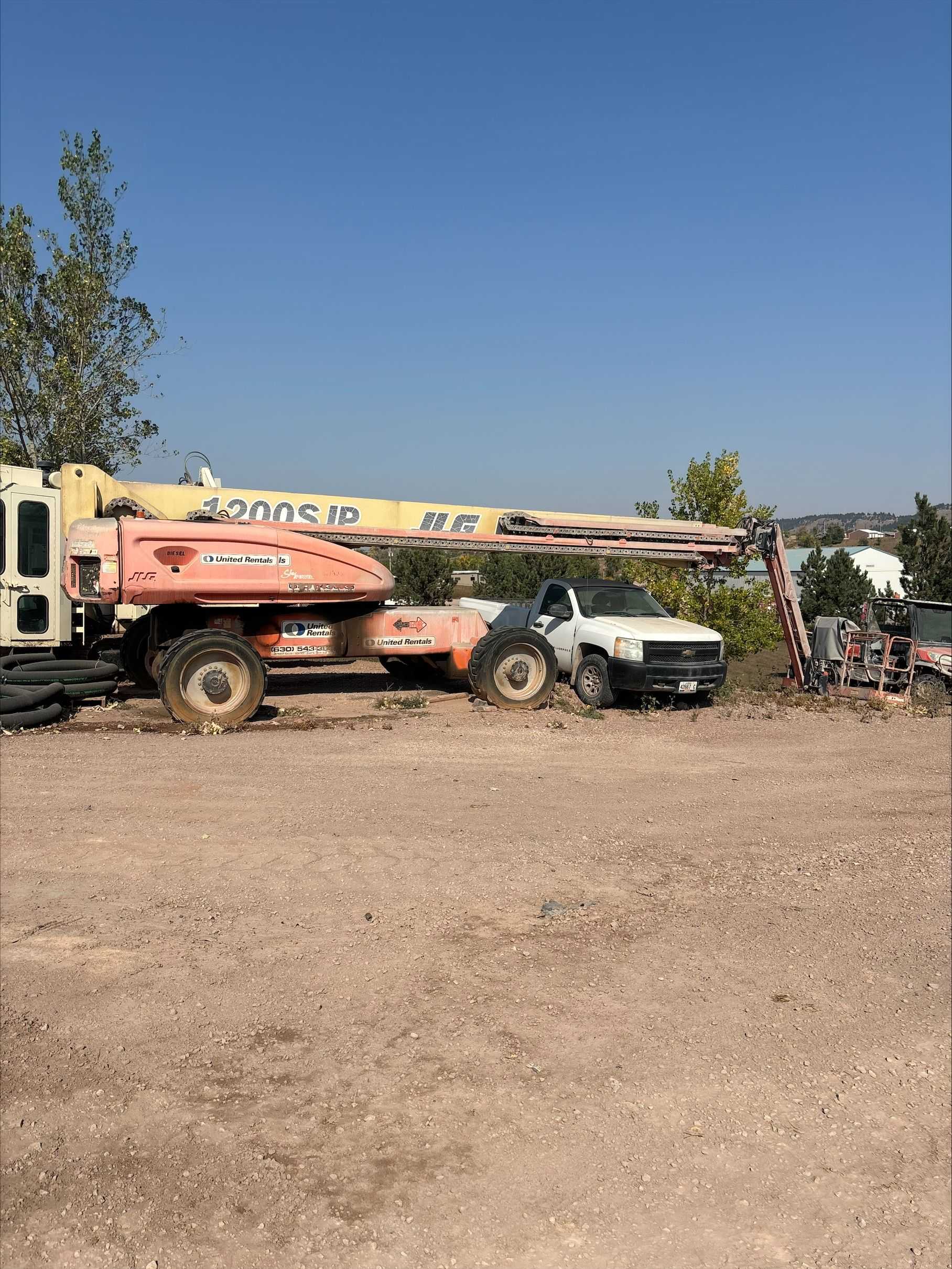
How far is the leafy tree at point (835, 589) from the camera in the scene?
28.1 m

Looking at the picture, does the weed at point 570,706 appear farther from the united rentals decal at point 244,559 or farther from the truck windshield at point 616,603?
the united rentals decal at point 244,559

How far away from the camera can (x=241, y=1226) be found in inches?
136

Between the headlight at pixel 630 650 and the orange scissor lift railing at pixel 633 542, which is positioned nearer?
the orange scissor lift railing at pixel 633 542

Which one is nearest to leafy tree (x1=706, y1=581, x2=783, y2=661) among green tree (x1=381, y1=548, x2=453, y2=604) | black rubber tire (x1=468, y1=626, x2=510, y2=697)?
black rubber tire (x1=468, y1=626, x2=510, y2=697)

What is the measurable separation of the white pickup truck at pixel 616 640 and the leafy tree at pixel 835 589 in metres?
14.5

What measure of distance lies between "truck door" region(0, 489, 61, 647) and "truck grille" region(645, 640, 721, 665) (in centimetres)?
793

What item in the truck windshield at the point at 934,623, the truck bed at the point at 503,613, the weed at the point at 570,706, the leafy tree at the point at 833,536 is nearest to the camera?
the weed at the point at 570,706

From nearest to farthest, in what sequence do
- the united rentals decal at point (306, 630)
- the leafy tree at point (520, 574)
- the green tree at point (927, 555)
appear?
the united rentals decal at point (306, 630) → the green tree at point (927, 555) → the leafy tree at point (520, 574)

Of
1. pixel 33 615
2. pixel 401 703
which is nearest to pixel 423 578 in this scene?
pixel 401 703

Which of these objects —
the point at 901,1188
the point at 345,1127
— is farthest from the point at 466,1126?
the point at 901,1188

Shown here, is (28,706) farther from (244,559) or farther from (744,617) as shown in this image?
(744,617)

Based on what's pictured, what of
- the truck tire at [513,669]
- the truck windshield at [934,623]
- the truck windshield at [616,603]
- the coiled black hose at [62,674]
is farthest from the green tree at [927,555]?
the coiled black hose at [62,674]

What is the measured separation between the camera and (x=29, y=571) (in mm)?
12102

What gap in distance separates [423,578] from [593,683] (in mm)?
14467
